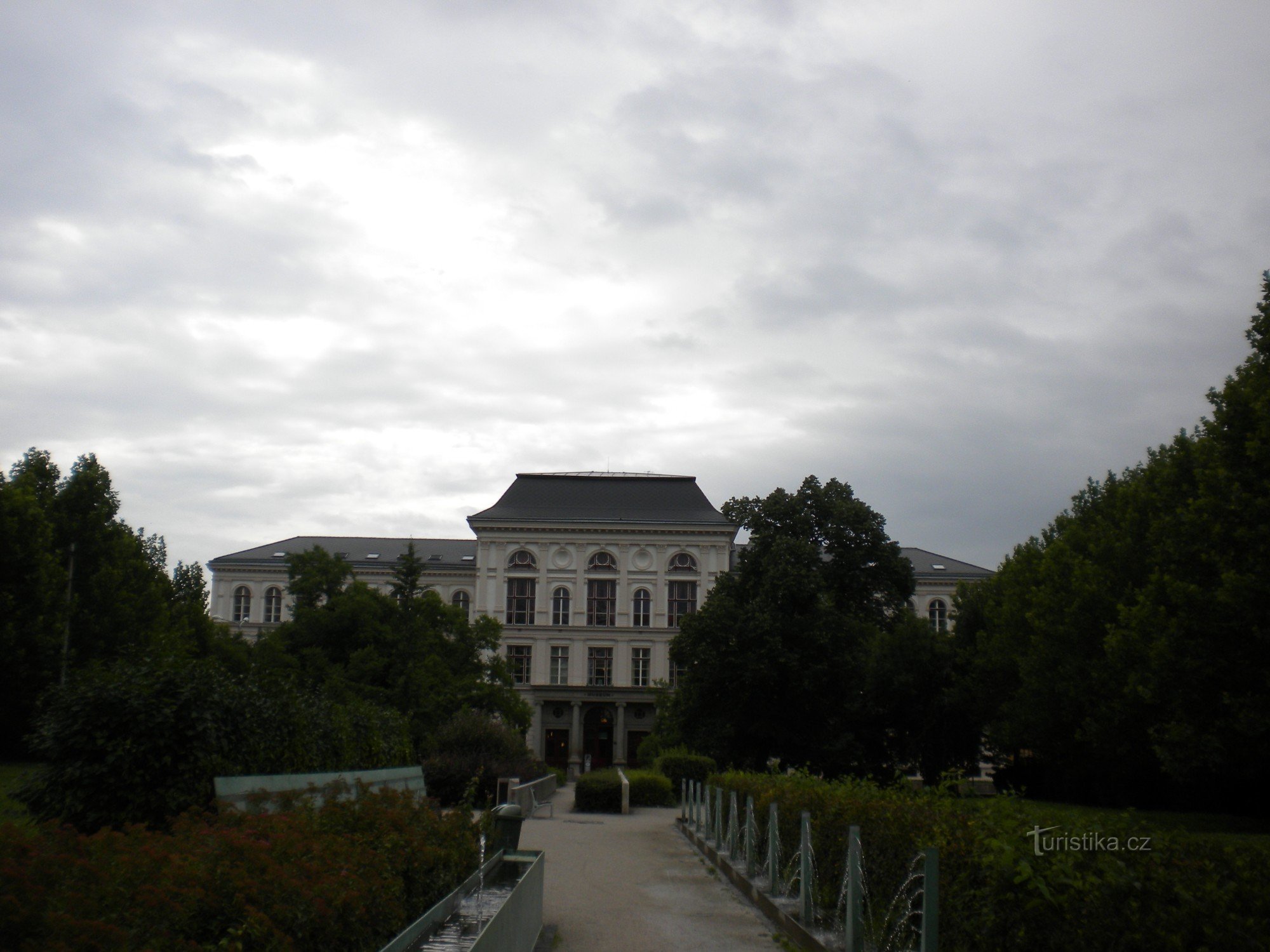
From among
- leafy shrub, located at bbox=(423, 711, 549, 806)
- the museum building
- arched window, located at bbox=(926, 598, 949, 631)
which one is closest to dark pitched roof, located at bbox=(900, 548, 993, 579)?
arched window, located at bbox=(926, 598, 949, 631)

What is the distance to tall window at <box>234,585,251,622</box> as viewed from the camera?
77750mm

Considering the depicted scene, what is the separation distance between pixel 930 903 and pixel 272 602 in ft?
251

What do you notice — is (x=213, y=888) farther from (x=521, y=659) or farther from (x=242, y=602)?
(x=242, y=602)

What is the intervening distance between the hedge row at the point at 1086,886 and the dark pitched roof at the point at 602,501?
2496 inches

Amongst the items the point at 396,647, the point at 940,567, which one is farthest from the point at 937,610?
the point at 396,647

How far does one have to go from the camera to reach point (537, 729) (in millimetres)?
69375

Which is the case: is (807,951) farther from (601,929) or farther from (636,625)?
(636,625)

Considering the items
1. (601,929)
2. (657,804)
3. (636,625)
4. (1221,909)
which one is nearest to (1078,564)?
(657,804)

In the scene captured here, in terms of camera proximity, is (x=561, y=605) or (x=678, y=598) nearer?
(x=678, y=598)

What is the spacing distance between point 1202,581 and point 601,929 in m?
19.3

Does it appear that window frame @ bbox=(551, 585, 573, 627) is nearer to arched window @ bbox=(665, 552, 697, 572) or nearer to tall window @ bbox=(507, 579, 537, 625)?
tall window @ bbox=(507, 579, 537, 625)

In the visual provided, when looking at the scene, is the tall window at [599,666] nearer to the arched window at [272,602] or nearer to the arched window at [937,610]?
the arched window at [937,610]

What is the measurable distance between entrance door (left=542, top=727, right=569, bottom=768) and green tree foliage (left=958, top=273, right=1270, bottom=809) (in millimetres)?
31927

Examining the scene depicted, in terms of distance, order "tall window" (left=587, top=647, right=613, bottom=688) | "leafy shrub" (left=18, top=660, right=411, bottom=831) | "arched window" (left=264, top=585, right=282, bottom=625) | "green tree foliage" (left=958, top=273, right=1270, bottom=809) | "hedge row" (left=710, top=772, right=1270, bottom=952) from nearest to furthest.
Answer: "hedge row" (left=710, top=772, right=1270, bottom=952) → "leafy shrub" (left=18, top=660, right=411, bottom=831) → "green tree foliage" (left=958, top=273, right=1270, bottom=809) → "tall window" (left=587, top=647, right=613, bottom=688) → "arched window" (left=264, top=585, right=282, bottom=625)
